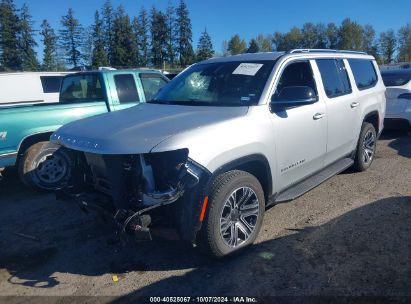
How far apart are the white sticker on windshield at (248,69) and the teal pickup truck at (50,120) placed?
8.71 ft

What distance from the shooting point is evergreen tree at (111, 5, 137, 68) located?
3044 inches

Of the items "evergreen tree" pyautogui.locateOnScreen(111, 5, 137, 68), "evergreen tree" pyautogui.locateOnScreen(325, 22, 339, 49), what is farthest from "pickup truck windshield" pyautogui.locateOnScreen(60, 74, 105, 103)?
"evergreen tree" pyautogui.locateOnScreen(325, 22, 339, 49)

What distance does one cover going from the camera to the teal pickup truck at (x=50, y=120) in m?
5.72

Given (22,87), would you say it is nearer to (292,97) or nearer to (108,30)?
(292,97)

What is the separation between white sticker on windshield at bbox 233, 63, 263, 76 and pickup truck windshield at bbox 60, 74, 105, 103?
3301mm

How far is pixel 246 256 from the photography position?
3867 millimetres

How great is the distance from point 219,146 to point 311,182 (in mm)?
1828

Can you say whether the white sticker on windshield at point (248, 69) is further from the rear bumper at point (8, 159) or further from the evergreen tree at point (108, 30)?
the evergreen tree at point (108, 30)

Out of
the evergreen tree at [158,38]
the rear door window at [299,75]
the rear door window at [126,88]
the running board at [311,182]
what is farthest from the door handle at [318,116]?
the evergreen tree at [158,38]

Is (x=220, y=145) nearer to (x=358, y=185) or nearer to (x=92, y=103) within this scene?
(x=358, y=185)

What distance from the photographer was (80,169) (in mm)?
4027

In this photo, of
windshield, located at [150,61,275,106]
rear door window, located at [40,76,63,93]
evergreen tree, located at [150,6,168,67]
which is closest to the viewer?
windshield, located at [150,61,275,106]

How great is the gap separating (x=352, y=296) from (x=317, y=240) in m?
1.01

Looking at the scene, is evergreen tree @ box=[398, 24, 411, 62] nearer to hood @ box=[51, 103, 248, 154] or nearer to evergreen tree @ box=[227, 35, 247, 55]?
evergreen tree @ box=[227, 35, 247, 55]
